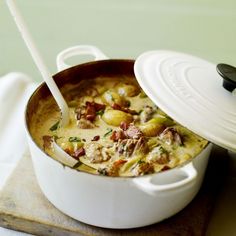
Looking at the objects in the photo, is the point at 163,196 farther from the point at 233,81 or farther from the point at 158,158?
the point at 233,81

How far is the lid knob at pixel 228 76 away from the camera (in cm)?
97

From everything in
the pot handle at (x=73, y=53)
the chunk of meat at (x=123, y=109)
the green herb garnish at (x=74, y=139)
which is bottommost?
the chunk of meat at (x=123, y=109)

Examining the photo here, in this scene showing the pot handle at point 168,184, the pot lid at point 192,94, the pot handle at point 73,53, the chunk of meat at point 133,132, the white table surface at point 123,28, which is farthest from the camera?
the white table surface at point 123,28

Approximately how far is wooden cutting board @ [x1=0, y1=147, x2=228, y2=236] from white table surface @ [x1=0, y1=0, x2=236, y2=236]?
67 cm

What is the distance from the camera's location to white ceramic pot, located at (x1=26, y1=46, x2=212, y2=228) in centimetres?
85

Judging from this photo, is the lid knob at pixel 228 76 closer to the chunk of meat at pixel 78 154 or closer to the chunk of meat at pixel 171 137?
the chunk of meat at pixel 171 137

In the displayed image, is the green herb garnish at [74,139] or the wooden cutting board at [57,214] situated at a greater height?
the green herb garnish at [74,139]

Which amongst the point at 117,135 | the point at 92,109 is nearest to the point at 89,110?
the point at 92,109

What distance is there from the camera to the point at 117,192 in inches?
34.4

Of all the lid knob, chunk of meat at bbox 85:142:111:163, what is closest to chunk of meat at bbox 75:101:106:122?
chunk of meat at bbox 85:142:111:163

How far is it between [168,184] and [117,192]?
8 centimetres

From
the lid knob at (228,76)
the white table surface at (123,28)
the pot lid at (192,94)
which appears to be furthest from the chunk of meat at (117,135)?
the white table surface at (123,28)

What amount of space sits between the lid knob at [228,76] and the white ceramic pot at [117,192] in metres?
0.13

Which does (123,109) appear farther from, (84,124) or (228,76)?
(228,76)
